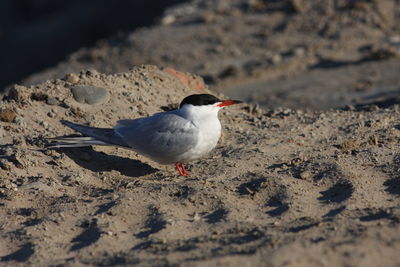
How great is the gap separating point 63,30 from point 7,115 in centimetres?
1063

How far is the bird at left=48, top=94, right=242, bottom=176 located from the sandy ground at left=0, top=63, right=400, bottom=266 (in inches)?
7.6

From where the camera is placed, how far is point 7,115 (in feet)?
21.5

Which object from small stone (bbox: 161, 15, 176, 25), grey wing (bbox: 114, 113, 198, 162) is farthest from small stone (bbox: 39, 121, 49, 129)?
small stone (bbox: 161, 15, 176, 25)

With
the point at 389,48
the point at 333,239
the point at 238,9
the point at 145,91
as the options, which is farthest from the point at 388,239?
the point at 238,9

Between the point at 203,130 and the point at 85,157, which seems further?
the point at 85,157

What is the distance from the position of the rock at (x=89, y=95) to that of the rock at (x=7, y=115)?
652mm

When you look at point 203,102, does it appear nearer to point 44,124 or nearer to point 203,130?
point 203,130

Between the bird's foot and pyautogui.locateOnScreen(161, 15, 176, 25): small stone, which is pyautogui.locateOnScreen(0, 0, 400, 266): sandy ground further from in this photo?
pyautogui.locateOnScreen(161, 15, 176, 25): small stone

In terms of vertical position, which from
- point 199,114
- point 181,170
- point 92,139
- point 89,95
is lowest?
point 181,170

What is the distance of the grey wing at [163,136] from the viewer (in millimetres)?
5895

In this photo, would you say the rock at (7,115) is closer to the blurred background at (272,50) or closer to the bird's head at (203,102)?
the bird's head at (203,102)

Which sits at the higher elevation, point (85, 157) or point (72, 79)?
point (72, 79)

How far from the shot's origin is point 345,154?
605cm

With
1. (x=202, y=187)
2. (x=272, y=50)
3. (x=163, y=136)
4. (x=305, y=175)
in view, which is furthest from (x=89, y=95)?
(x=272, y=50)
